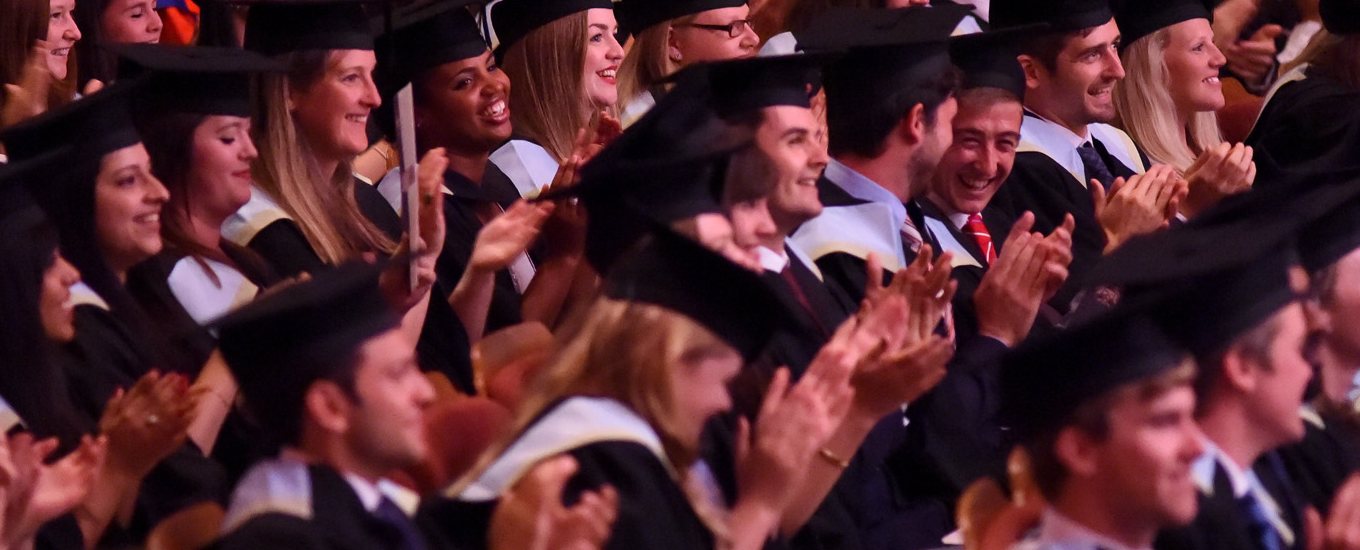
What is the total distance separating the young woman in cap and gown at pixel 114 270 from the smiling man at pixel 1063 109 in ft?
8.93

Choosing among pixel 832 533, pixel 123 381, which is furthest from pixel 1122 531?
pixel 123 381

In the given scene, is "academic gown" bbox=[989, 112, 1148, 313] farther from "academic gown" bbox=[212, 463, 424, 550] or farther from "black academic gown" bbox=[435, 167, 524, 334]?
"academic gown" bbox=[212, 463, 424, 550]

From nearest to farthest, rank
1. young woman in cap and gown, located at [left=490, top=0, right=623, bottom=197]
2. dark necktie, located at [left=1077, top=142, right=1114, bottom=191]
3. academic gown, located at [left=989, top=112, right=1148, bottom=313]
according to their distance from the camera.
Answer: young woman in cap and gown, located at [left=490, top=0, right=623, bottom=197]
academic gown, located at [left=989, top=112, right=1148, bottom=313]
dark necktie, located at [left=1077, top=142, right=1114, bottom=191]

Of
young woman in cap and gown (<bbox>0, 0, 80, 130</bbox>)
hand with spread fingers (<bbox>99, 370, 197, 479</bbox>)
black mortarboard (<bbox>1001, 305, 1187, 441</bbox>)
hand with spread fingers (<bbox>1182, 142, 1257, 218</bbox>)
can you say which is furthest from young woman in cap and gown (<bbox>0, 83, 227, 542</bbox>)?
hand with spread fingers (<bbox>1182, 142, 1257, 218</bbox>)

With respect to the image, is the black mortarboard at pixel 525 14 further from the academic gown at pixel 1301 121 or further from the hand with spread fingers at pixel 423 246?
the academic gown at pixel 1301 121

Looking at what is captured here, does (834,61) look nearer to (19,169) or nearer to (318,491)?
(19,169)

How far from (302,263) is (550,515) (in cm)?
202

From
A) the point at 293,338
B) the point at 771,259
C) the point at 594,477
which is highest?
the point at 293,338

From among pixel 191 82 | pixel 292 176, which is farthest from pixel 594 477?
pixel 292 176

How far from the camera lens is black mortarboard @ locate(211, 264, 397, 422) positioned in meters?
3.26

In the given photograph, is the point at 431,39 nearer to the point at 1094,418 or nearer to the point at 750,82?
the point at 750,82

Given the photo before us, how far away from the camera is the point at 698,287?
3553 millimetres

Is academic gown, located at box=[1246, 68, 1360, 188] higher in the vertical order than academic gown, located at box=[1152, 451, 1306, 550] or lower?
lower

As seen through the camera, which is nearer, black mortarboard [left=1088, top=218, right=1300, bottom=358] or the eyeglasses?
black mortarboard [left=1088, top=218, right=1300, bottom=358]
